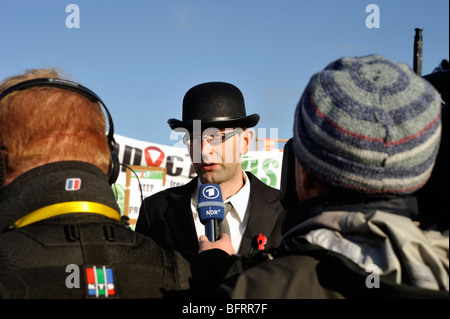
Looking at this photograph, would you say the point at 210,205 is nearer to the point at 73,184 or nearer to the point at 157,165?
the point at 73,184

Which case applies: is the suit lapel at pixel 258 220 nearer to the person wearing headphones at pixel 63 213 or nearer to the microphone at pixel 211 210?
the microphone at pixel 211 210

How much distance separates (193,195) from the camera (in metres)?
3.93

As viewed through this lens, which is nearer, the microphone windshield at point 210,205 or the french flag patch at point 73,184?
the french flag patch at point 73,184

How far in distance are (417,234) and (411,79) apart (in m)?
0.46

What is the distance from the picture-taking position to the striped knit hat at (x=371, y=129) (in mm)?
1311

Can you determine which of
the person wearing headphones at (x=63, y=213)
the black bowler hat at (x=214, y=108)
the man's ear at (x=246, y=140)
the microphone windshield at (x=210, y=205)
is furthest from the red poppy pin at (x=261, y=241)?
the person wearing headphones at (x=63, y=213)

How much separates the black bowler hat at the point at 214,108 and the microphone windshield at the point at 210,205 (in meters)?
0.90

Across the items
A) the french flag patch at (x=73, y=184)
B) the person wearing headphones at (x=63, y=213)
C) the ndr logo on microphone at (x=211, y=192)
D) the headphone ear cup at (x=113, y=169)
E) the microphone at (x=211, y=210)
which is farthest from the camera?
the ndr logo on microphone at (x=211, y=192)

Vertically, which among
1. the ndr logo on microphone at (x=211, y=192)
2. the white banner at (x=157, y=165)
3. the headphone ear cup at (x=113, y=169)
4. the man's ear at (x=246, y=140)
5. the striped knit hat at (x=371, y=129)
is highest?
the striped knit hat at (x=371, y=129)

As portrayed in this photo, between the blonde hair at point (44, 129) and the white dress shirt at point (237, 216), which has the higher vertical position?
the blonde hair at point (44, 129)

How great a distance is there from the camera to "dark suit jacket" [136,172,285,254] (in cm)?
359

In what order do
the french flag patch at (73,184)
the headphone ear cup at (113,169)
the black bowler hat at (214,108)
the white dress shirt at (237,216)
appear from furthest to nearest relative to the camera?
the black bowler hat at (214,108), the white dress shirt at (237,216), the headphone ear cup at (113,169), the french flag patch at (73,184)

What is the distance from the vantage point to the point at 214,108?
385 cm
